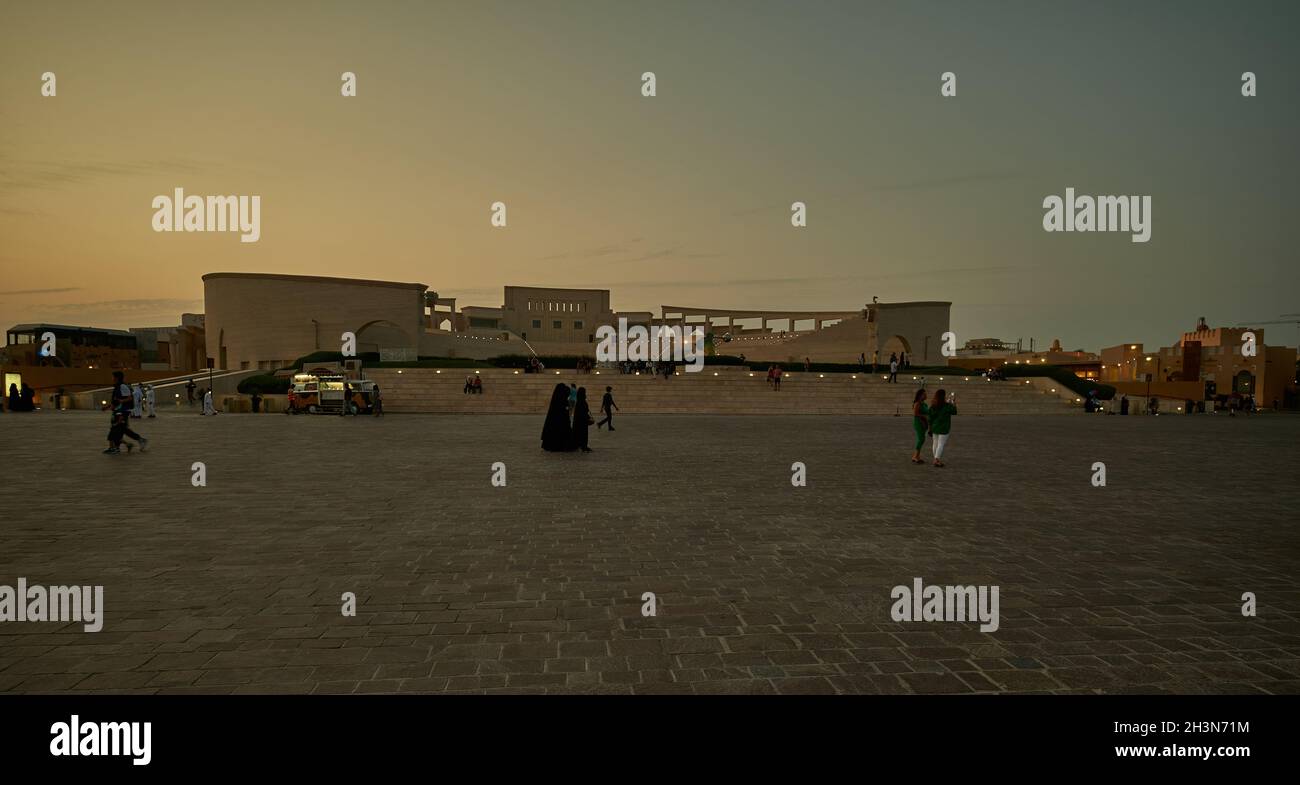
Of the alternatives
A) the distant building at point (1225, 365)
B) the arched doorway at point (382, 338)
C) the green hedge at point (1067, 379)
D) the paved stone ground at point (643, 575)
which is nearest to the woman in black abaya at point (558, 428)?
the paved stone ground at point (643, 575)

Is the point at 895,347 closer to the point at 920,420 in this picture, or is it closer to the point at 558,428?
the point at 920,420

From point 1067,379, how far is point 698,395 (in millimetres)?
21519

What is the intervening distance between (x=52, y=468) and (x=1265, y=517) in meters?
16.6

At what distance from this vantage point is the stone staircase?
29.6 meters

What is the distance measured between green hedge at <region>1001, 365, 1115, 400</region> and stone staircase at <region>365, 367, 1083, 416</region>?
190cm

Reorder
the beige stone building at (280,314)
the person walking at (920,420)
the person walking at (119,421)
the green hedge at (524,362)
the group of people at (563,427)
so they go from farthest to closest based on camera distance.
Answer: the beige stone building at (280,314), the green hedge at (524,362), the group of people at (563,427), the person walking at (119,421), the person walking at (920,420)

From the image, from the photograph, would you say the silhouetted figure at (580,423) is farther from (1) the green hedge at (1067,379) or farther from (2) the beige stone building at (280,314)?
(2) the beige stone building at (280,314)

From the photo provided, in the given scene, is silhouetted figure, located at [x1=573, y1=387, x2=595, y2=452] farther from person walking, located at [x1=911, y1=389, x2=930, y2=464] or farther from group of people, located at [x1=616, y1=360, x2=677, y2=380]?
group of people, located at [x1=616, y1=360, x2=677, y2=380]

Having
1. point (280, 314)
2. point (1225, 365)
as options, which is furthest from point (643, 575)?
point (1225, 365)

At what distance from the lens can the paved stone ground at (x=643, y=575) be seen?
3.25 meters

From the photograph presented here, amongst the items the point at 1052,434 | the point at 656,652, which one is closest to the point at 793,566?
the point at 656,652

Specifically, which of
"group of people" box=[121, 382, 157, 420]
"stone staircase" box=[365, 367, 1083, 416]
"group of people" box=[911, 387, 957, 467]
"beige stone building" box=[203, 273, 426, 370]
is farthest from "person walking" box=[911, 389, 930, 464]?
"beige stone building" box=[203, 273, 426, 370]

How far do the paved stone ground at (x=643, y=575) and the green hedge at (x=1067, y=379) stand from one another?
88.7 ft
